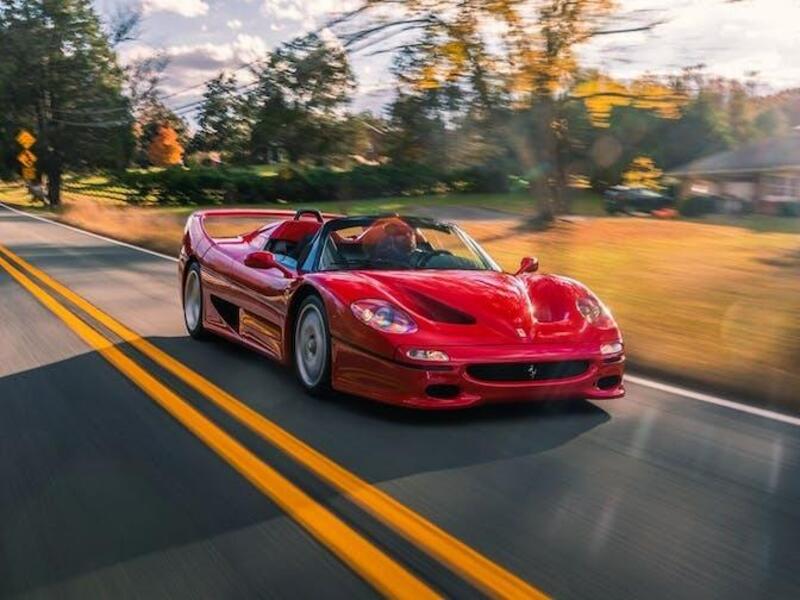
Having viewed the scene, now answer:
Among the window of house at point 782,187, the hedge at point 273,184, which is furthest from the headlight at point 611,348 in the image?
the hedge at point 273,184

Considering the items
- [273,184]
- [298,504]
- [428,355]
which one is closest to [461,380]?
[428,355]

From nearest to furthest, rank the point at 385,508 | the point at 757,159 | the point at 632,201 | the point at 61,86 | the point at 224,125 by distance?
the point at 385,508 < the point at 632,201 < the point at 757,159 < the point at 61,86 < the point at 224,125

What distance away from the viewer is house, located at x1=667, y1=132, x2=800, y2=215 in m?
43.7

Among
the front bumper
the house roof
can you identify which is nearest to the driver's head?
the front bumper

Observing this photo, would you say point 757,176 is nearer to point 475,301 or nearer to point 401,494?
point 475,301

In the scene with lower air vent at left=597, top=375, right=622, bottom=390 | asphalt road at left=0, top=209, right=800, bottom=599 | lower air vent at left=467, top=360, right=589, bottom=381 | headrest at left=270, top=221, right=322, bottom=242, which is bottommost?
asphalt road at left=0, top=209, right=800, bottom=599

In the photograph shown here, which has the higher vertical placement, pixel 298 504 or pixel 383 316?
pixel 383 316

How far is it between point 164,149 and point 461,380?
10164 cm

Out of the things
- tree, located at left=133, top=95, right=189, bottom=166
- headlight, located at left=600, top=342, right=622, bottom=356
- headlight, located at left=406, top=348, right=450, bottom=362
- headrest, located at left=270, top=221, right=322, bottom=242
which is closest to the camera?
headlight, located at left=406, top=348, right=450, bottom=362

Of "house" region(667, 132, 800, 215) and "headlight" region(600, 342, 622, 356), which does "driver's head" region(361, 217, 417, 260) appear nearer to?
"headlight" region(600, 342, 622, 356)

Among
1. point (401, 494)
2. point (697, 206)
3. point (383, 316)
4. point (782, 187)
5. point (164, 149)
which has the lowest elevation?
point (164, 149)

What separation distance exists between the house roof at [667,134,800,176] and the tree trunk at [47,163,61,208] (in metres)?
34.6

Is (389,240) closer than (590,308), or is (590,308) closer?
(590,308)

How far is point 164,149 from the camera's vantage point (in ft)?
336
